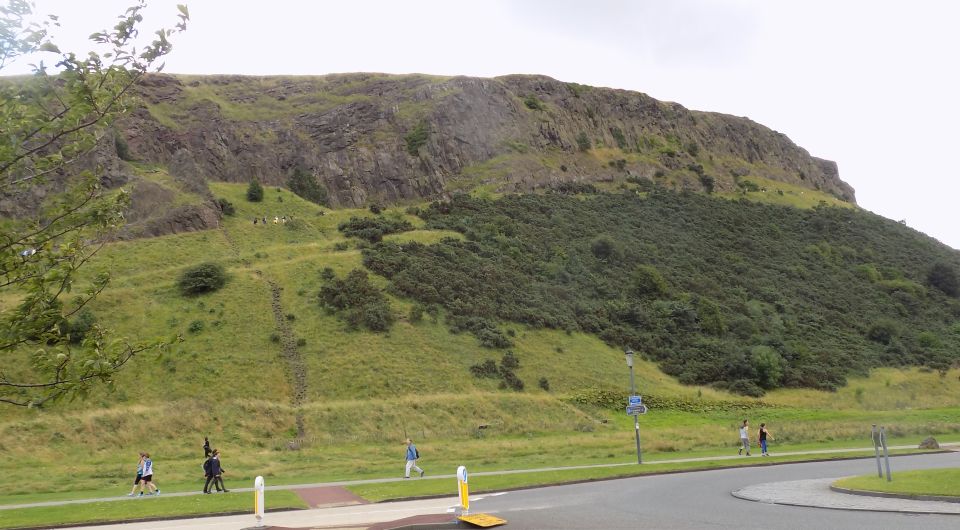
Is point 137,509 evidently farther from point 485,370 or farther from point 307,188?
point 307,188

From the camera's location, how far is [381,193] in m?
90.6

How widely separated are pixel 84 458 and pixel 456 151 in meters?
72.5

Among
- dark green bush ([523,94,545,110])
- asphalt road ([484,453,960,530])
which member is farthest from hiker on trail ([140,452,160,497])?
dark green bush ([523,94,545,110])

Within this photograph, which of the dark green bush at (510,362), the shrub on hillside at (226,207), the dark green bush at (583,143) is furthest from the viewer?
the dark green bush at (583,143)

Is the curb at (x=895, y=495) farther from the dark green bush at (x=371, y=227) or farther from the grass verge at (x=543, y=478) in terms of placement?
the dark green bush at (x=371, y=227)

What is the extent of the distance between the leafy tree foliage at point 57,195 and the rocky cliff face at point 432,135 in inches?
2876

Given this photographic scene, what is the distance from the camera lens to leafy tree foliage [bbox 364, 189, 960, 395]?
53.6 meters

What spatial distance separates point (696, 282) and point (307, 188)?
50.4 m

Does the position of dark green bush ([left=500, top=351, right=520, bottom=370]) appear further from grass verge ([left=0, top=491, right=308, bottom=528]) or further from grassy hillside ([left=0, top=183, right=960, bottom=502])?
grass verge ([left=0, top=491, right=308, bottom=528])

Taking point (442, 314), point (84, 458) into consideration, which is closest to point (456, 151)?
point (442, 314)

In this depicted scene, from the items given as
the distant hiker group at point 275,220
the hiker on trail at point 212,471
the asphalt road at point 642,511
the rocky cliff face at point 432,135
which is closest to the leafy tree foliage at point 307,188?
the rocky cliff face at point 432,135

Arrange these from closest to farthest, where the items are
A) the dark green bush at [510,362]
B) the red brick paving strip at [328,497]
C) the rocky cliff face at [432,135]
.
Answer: the red brick paving strip at [328,497], the dark green bush at [510,362], the rocky cliff face at [432,135]

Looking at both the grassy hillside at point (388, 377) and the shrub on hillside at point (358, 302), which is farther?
the shrub on hillside at point (358, 302)

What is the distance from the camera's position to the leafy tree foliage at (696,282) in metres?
53.6
